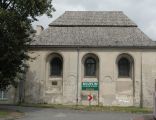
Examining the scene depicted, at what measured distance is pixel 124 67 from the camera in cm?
4606

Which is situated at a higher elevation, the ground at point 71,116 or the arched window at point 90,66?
the arched window at point 90,66

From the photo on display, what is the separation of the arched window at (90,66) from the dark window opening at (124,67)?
10.2 feet

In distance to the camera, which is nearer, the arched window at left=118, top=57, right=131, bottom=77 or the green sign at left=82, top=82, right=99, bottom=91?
the green sign at left=82, top=82, right=99, bottom=91

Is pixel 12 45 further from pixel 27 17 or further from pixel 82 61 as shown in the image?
pixel 82 61

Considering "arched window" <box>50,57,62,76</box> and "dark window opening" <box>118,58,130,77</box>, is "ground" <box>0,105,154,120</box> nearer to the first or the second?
"dark window opening" <box>118,58,130,77</box>

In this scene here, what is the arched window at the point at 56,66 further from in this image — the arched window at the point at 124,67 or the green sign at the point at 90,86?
the arched window at the point at 124,67

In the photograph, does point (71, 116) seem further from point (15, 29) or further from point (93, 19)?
point (93, 19)

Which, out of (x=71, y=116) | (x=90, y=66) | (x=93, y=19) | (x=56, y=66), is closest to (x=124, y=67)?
(x=90, y=66)

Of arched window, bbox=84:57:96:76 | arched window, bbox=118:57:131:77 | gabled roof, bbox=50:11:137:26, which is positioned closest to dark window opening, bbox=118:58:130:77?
arched window, bbox=118:57:131:77

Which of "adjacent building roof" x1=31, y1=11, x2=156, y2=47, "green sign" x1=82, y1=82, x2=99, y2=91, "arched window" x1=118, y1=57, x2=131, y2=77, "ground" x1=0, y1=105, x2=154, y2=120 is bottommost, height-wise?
"ground" x1=0, y1=105, x2=154, y2=120

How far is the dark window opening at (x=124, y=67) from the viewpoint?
45750 millimetres

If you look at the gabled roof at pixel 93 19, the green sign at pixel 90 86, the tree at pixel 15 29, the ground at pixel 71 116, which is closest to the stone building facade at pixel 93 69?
the green sign at pixel 90 86

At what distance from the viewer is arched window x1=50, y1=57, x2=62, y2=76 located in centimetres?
4640

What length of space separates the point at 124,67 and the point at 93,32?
5744mm
